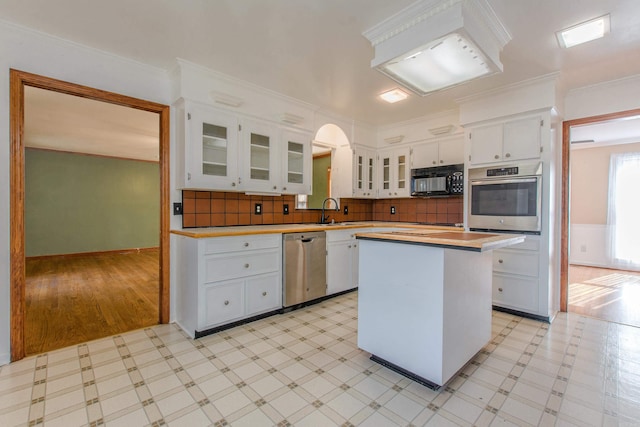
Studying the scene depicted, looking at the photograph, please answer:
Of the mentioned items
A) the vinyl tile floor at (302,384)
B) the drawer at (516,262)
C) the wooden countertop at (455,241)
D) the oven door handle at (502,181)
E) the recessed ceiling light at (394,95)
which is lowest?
the vinyl tile floor at (302,384)

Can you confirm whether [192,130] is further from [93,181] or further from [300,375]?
[93,181]

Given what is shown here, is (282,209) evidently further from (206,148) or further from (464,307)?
(464,307)

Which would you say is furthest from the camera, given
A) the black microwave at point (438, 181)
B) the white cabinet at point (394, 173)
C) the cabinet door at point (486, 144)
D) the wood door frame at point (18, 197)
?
the white cabinet at point (394, 173)

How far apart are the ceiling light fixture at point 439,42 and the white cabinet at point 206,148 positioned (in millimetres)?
1582

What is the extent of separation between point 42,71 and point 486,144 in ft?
13.6

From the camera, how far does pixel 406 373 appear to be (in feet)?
6.31

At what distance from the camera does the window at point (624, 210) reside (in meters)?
5.02

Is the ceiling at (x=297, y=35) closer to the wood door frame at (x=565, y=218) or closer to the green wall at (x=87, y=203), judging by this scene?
the wood door frame at (x=565, y=218)

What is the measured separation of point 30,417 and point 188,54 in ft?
8.69

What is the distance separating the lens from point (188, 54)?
247cm

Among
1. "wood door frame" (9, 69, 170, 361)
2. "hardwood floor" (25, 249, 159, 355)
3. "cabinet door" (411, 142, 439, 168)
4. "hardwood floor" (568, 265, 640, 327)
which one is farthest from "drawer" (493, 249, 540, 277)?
"wood door frame" (9, 69, 170, 361)

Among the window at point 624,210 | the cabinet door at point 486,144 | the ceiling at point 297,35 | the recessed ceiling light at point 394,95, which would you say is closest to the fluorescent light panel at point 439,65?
the ceiling at point 297,35

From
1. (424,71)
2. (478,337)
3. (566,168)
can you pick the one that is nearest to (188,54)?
(424,71)

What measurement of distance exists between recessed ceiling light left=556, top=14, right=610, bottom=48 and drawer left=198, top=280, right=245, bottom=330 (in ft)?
10.7
